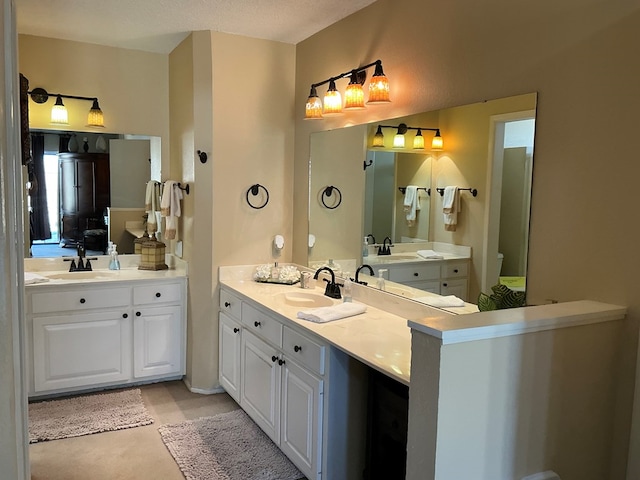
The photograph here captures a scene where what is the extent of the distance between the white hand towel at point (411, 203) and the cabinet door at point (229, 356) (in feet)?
4.37

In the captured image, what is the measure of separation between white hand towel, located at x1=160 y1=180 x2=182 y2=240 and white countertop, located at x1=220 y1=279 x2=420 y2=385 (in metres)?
0.95

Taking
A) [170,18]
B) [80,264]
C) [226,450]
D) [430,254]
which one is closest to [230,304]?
[226,450]

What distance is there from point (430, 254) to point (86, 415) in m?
2.40

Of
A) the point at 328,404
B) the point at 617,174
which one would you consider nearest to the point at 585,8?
the point at 617,174

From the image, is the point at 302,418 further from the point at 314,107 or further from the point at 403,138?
the point at 314,107

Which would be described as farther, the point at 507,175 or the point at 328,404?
the point at 328,404

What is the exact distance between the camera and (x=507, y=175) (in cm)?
213

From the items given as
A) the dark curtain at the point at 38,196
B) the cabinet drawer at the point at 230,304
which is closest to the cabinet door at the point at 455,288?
the cabinet drawer at the point at 230,304

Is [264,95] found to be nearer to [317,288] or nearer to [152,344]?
[317,288]

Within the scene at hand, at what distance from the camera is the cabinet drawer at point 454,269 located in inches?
92.7

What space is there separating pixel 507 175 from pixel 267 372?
1.64 meters

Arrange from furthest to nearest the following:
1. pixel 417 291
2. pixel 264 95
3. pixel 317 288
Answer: pixel 264 95 < pixel 317 288 < pixel 417 291

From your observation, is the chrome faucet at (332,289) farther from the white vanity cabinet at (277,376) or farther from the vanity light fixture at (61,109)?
the vanity light fixture at (61,109)

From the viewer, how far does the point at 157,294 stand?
371 cm
